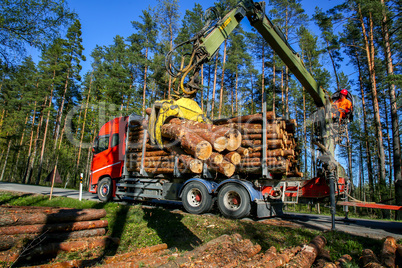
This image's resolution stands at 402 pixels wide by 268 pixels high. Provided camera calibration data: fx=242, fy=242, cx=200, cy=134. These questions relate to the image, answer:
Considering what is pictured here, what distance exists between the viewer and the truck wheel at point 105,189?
10.7 metres

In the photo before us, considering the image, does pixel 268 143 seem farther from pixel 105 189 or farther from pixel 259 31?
pixel 105 189

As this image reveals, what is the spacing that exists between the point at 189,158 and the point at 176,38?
21998 millimetres

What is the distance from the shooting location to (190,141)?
5.18m

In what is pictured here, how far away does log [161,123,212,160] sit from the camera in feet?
16.3

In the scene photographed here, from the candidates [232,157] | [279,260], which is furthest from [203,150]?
[279,260]

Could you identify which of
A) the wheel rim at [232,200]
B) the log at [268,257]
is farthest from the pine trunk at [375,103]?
the log at [268,257]

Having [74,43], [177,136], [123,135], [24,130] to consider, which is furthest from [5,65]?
[24,130]

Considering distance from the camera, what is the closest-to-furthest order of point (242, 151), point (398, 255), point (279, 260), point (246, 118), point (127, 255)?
point (279, 260)
point (127, 255)
point (398, 255)
point (242, 151)
point (246, 118)

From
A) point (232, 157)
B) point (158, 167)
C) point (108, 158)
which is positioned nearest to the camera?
point (232, 157)

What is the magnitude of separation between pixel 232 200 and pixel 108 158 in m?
6.52

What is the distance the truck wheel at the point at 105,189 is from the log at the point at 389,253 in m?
9.59

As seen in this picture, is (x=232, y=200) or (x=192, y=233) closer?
(x=192, y=233)

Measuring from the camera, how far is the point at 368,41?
18250 millimetres

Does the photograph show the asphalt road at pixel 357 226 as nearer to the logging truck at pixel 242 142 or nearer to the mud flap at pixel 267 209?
the mud flap at pixel 267 209
